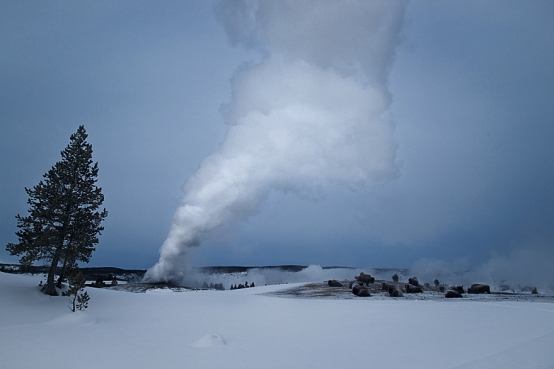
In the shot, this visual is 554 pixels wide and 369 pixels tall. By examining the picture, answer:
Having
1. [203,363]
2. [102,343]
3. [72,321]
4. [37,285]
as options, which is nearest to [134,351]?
[102,343]

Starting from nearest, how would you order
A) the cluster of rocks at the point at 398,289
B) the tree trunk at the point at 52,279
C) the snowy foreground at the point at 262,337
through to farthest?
the snowy foreground at the point at 262,337
the tree trunk at the point at 52,279
the cluster of rocks at the point at 398,289

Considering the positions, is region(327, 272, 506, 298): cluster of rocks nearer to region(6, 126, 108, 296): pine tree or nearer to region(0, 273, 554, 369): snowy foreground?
region(0, 273, 554, 369): snowy foreground

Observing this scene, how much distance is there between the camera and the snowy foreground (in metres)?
10.1

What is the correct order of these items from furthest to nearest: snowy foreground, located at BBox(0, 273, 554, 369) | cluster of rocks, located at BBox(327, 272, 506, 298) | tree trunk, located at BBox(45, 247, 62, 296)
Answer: cluster of rocks, located at BBox(327, 272, 506, 298)
tree trunk, located at BBox(45, 247, 62, 296)
snowy foreground, located at BBox(0, 273, 554, 369)

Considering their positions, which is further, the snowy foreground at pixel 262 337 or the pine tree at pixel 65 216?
the pine tree at pixel 65 216

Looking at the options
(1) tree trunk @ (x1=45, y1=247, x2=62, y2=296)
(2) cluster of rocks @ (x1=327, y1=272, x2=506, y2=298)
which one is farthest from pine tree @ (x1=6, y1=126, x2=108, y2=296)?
(2) cluster of rocks @ (x1=327, y1=272, x2=506, y2=298)

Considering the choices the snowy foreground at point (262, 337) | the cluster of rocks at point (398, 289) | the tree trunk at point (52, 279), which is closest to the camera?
the snowy foreground at point (262, 337)

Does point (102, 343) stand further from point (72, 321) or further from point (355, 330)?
point (355, 330)

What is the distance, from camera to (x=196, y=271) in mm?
58625

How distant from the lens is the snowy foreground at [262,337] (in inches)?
397

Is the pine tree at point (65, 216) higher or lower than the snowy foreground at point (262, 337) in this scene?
higher

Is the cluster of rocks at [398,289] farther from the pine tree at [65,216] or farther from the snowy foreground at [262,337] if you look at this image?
the pine tree at [65,216]

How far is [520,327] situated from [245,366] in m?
13.8

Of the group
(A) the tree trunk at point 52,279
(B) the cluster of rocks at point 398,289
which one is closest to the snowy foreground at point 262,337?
(A) the tree trunk at point 52,279
